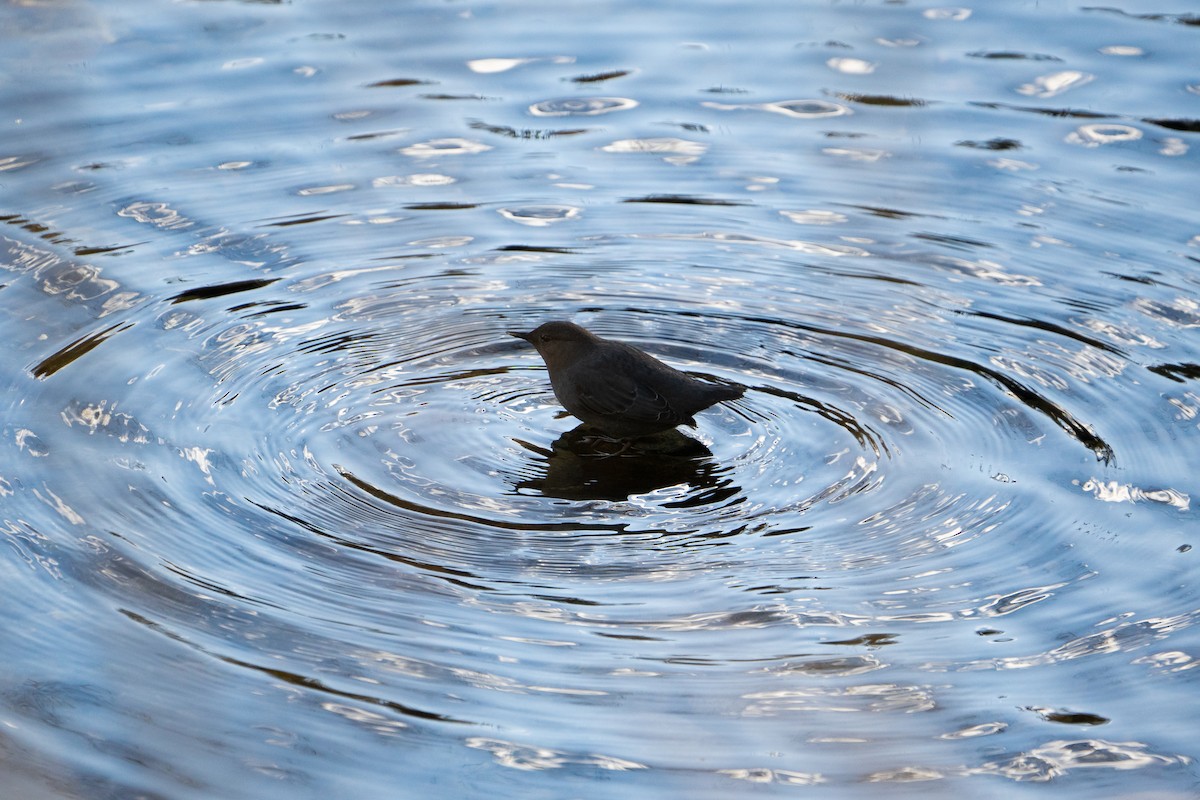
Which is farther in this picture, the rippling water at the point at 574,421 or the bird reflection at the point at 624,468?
the bird reflection at the point at 624,468

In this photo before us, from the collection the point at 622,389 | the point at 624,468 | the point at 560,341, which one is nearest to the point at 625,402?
the point at 622,389

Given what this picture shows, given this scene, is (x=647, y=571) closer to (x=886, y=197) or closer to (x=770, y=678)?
(x=770, y=678)

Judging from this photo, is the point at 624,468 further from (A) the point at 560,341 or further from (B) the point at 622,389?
(A) the point at 560,341

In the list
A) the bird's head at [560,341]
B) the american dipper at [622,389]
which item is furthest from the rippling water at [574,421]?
the bird's head at [560,341]

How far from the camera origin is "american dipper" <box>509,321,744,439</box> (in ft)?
19.4

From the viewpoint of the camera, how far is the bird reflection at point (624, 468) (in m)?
5.56

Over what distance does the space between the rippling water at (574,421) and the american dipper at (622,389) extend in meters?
0.19

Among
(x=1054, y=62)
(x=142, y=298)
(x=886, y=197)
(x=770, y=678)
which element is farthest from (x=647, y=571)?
(x=1054, y=62)

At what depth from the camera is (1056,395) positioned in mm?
6176

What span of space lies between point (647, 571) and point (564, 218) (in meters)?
3.33

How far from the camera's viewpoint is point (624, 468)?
5895 mm

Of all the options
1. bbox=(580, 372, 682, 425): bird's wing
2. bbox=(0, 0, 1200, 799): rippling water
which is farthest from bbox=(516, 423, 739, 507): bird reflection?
bbox=(580, 372, 682, 425): bird's wing

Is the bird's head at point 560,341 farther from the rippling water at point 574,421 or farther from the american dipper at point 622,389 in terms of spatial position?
the rippling water at point 574,421

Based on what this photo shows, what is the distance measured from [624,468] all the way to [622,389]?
0.33 m
